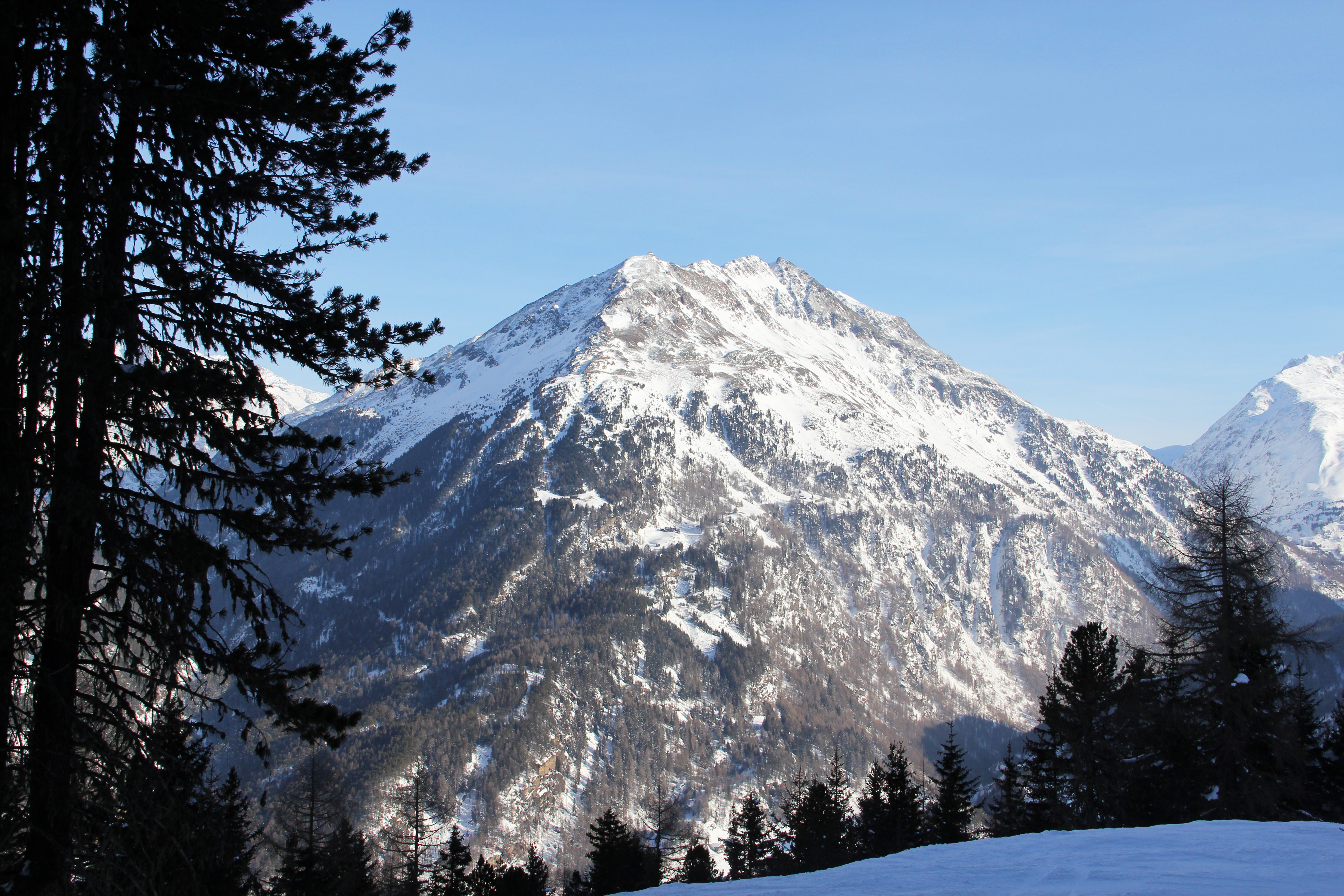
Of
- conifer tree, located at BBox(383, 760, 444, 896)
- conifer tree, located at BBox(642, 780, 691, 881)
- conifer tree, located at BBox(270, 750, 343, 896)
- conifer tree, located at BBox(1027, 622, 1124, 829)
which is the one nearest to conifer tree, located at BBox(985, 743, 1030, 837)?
conifer tree, located at BBox(1027, 622, 1124, 829)

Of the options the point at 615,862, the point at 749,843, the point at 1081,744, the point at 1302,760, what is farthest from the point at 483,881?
the point at 1302,760

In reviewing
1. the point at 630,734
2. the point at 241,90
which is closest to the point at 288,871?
the point at 241,90

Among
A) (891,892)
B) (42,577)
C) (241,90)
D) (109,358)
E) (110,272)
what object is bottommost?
(891,892)

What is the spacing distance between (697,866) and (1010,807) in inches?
648

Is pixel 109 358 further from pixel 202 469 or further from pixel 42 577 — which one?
pixel 42 577

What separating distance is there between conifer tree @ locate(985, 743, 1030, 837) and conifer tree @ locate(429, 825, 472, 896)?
22889 millimetres

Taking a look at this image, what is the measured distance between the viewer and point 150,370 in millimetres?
7633

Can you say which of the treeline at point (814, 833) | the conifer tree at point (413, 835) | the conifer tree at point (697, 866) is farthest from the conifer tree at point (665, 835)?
the conifer tree at point (413, 835)

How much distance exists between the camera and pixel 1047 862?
38.8ft

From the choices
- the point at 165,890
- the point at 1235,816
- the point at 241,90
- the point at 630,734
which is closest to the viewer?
the point at 165,890

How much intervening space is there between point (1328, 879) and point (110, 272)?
15.3 metres

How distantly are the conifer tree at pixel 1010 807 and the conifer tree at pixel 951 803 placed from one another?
1.20 metres

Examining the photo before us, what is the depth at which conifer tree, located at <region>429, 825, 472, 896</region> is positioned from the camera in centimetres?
3306

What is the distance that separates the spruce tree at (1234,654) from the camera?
23.1 metres
